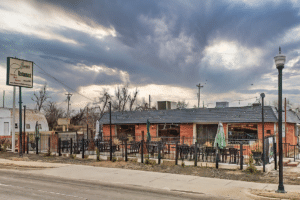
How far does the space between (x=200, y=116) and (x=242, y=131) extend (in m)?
4.02

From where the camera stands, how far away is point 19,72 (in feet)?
76.5

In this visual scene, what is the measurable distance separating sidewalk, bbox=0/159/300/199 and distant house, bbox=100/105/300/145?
9381 mm

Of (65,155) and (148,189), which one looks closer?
(148,189)

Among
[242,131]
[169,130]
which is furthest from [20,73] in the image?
[242,131]

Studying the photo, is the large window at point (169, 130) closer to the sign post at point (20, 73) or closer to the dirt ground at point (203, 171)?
the dirt ground at point (203, 171)

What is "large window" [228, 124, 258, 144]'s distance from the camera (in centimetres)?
2373

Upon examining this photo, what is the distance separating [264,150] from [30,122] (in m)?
37.4

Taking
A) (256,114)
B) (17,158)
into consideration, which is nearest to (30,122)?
(17,158)

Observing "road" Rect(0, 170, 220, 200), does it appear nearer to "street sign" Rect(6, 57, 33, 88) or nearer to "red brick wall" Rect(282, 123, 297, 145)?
"street sign" Rect(6, 57, 33, 88)

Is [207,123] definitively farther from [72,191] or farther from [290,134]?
[72,191]

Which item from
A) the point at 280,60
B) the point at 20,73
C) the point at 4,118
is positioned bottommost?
the point at 4,118

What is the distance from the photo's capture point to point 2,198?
864 centimetres

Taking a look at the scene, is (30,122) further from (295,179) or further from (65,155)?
(295,179)

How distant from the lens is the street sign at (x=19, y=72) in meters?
22.7
